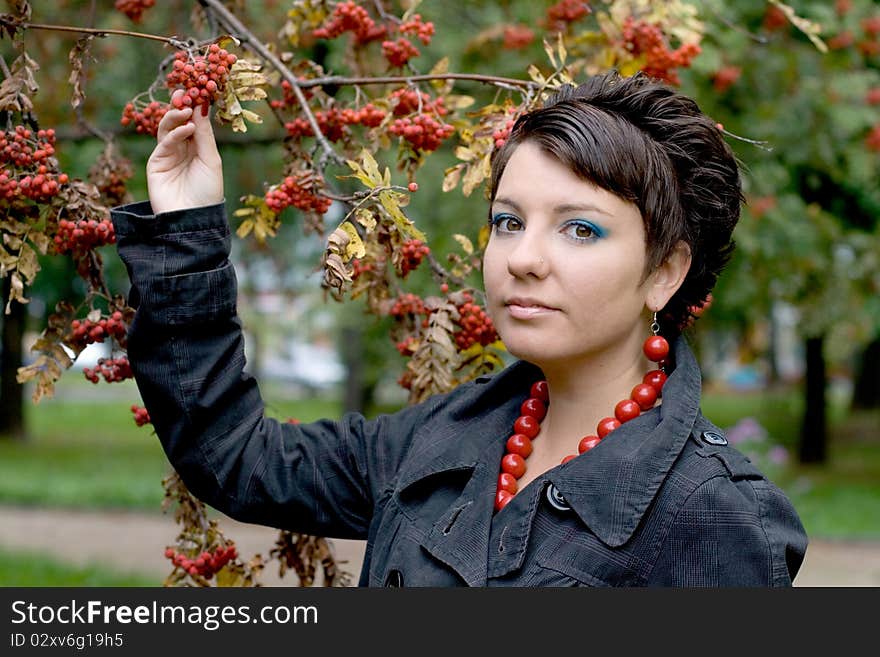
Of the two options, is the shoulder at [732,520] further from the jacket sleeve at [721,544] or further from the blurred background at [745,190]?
the blurred background at [745,190]

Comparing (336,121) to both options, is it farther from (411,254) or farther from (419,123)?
(411,254)

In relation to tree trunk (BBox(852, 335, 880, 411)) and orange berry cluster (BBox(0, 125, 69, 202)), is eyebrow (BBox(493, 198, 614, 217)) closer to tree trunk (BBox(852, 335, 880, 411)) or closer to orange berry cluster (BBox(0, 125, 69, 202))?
orange berry cluster (BBox(0, 125, 69, 202))

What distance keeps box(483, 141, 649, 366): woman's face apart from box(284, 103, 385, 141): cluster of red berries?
0.80m

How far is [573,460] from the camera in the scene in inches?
68.9

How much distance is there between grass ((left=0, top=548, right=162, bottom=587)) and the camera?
645 centimetres

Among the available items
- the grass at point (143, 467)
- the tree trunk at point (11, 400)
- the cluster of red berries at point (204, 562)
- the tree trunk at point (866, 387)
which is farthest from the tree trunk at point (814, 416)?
the cluster of red berries at point (204, 562)

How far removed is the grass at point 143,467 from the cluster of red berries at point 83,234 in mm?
3345

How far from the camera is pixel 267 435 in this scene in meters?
2.03

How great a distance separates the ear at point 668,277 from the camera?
183 cm

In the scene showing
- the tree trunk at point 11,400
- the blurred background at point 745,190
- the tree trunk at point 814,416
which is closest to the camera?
the blurred background at point 745,190

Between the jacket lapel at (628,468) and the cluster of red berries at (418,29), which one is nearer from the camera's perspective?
the jacket lapel at (628,468)

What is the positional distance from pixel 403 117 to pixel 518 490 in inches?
40.3

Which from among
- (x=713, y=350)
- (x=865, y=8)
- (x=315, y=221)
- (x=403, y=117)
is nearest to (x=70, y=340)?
(x=315, y=221)

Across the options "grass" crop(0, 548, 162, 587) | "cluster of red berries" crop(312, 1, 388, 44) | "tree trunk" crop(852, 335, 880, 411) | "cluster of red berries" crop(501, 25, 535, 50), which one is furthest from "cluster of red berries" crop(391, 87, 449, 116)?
"tree trunk" crop(852, 335, 880, 411)
